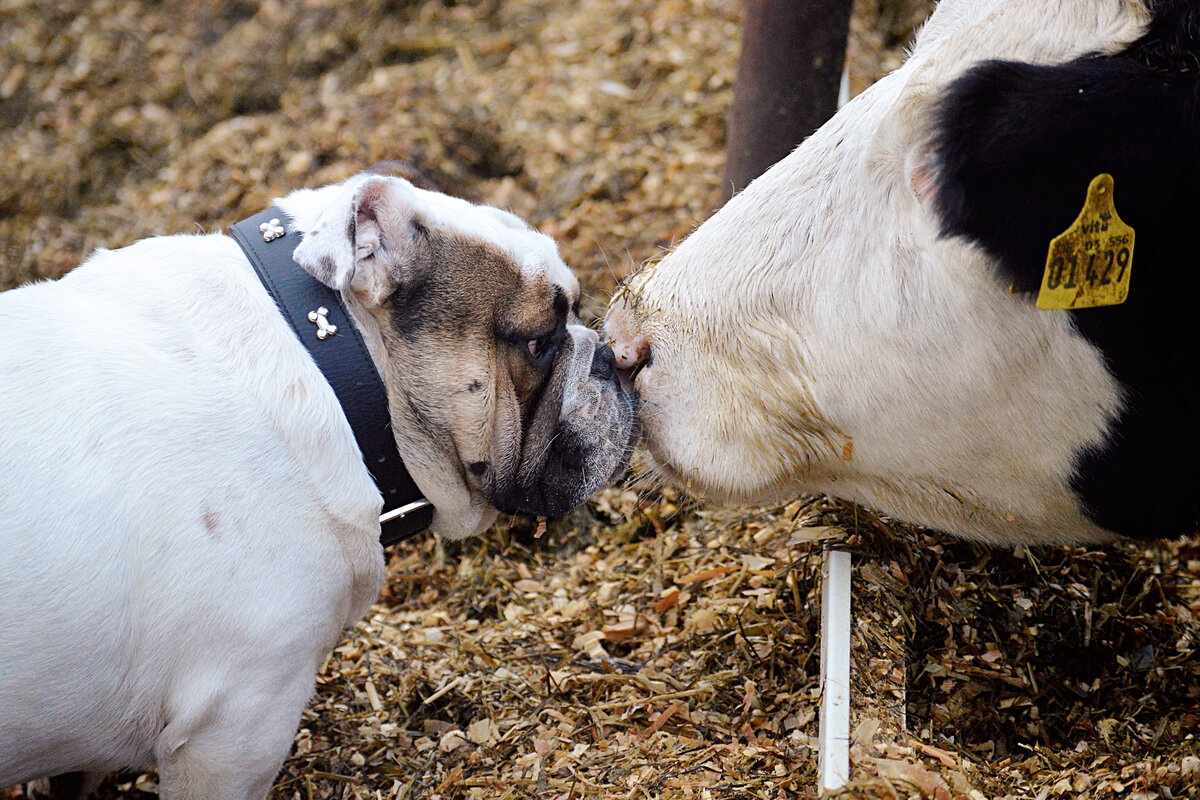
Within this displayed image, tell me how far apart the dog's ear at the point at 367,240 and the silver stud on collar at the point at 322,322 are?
2.9 inches

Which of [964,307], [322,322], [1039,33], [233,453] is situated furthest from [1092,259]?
[233,453]

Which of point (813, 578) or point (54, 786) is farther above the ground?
point (813, 578)

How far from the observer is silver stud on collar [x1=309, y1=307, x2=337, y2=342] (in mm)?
2371

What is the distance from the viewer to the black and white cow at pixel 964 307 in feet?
6.30

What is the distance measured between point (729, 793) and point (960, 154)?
4.29 ft

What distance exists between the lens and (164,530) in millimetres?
2205

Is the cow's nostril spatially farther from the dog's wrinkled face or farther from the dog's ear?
the dog's ear

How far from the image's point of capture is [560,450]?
261 cm

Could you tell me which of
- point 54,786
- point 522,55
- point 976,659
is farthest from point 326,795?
point 522,55

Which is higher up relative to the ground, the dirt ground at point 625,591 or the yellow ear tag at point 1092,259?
the yellow ear tag at point 1092,259

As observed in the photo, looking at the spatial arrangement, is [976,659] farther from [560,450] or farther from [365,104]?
[365,104]

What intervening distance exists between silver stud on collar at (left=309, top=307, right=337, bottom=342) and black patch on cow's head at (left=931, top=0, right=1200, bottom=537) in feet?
3.96

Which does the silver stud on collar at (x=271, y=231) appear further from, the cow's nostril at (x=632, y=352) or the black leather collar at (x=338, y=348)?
Result: the cow's nostril at (x=632, y=352)

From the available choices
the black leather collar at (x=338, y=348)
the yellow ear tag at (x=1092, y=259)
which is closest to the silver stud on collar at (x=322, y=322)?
the black leather collar at (x=338, y=348)
